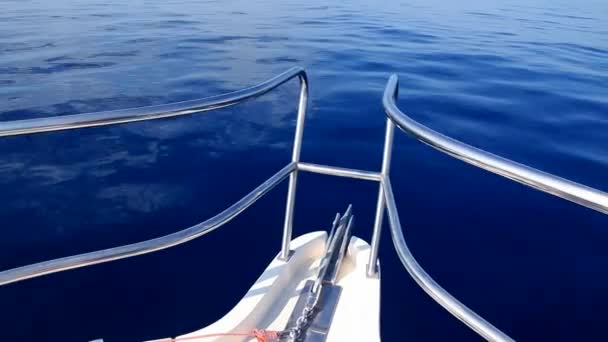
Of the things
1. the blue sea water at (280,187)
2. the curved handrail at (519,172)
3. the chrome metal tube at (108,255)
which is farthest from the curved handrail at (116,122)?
the blue sea water at (280,187)

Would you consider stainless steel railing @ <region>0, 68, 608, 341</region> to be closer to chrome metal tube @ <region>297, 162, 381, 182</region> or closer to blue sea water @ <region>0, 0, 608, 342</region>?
chrome metal tube @ <region>297, 162, 381, 182</region>

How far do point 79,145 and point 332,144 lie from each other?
217cm

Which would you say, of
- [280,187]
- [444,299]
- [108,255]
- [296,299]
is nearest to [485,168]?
[444,299]

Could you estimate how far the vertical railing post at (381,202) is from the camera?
141cm

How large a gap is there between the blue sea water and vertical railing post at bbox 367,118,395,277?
64 centimetres

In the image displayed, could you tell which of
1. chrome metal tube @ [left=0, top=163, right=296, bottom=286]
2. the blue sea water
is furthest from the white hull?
the blue sea water

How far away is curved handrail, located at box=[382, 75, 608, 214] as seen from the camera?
619 mm

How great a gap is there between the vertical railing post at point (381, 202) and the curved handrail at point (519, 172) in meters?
0.36

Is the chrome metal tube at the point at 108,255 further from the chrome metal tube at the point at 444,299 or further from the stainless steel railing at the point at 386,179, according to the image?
the chrome metal tube at the point at 444,299

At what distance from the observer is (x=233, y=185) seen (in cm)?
336

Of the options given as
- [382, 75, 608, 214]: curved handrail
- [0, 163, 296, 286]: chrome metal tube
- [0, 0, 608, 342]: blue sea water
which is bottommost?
[0, 0, 608, 342]: blue sea water

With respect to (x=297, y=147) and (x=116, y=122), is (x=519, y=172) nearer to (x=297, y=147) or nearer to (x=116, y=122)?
(x=116, y=122)

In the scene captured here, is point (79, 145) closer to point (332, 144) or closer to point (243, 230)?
point (243, 230)

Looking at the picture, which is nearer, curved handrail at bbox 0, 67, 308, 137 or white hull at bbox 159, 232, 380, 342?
curved handrail at bbox 0, 67, 308, 137
